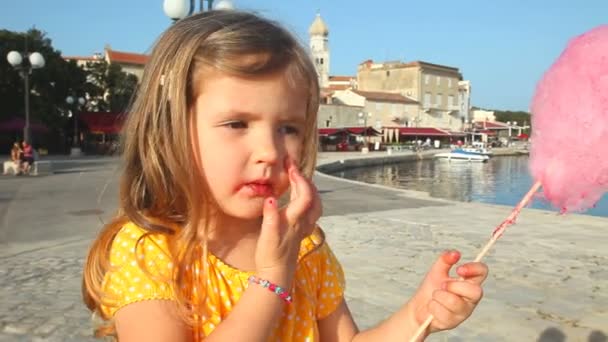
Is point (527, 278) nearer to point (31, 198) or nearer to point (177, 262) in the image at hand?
point (177, 262)

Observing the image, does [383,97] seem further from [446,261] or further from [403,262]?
[446,261]

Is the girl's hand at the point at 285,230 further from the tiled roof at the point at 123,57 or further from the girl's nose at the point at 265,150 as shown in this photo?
the tiled roof at the point at 123,57

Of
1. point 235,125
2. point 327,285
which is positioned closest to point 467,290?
point 327,285

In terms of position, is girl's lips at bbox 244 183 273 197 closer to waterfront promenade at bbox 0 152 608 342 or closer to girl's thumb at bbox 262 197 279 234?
girl's thumb at bbox 262 197 279 234

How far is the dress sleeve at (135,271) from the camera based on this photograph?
117cm

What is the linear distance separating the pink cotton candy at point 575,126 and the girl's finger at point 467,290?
323mm

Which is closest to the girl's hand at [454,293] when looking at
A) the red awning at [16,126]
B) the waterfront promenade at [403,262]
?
the waterfront promenade at [403,262]

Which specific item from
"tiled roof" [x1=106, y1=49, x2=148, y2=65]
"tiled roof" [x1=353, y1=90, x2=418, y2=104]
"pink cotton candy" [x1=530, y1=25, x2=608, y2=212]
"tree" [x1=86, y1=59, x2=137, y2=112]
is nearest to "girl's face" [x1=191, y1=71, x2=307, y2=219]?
"pink cotton candy" [x1=530, y1=25, x2=608, y2=212]

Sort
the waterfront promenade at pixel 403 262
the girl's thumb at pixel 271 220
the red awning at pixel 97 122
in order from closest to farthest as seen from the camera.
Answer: the girl's thumb at pixel 271 220
the waterfront promenade at pixel 403 262
the red awning at pixel 97 122

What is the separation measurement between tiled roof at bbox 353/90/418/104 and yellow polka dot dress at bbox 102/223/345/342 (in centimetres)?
5820

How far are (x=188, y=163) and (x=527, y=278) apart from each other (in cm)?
409

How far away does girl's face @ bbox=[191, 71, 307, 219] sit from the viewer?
1.17 metres

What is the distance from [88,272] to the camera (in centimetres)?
130

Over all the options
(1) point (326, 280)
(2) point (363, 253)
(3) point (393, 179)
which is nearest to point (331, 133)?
(3) point (393, 179)
